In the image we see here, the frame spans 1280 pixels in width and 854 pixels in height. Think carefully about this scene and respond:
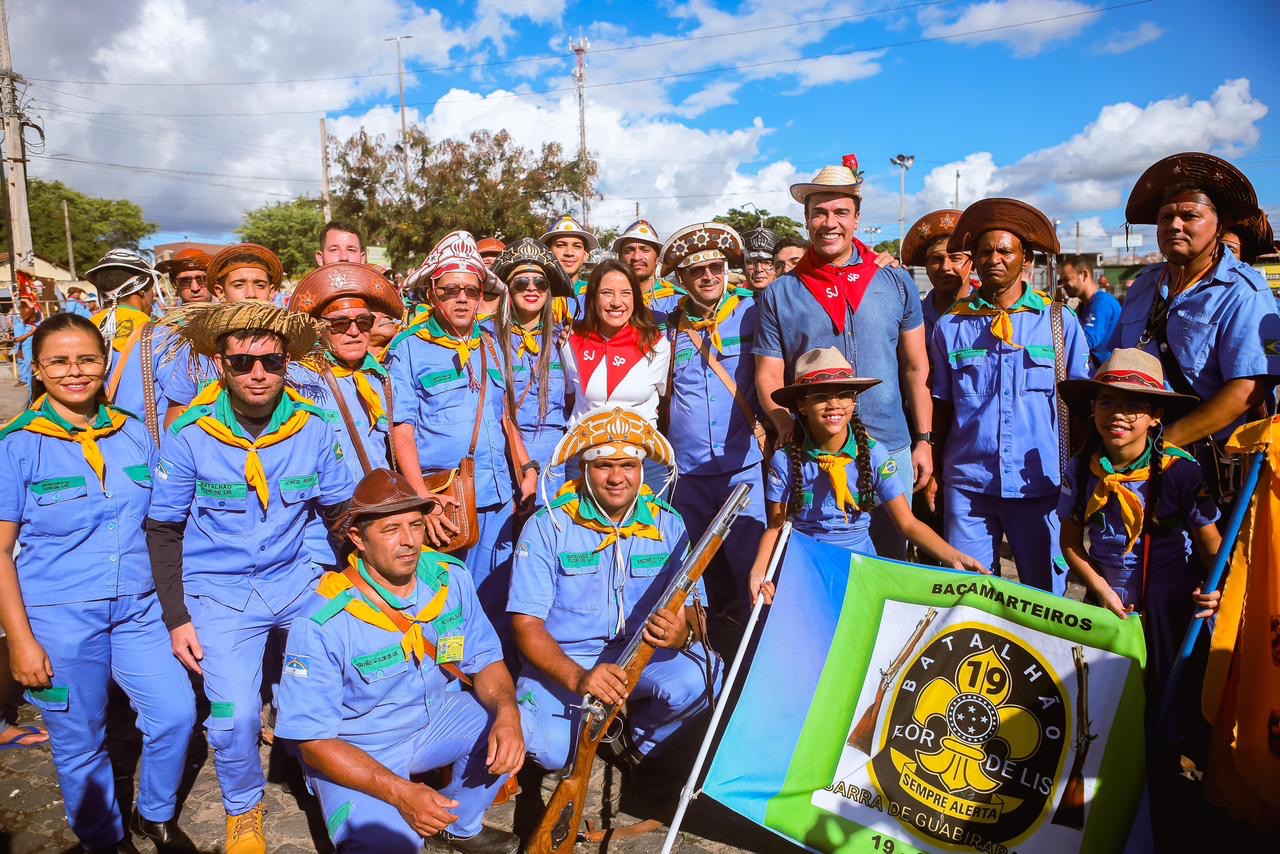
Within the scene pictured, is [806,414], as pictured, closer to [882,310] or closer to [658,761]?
[882,310]

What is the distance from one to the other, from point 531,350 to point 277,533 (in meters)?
2.05

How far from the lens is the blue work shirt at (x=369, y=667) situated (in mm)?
3094

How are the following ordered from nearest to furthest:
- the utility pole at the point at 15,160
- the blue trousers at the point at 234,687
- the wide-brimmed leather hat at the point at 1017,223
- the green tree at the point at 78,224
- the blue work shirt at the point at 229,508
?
the blue trousers at the point at 234,687, the blue work shirt at the point at 229,508, the wide-brimmed leather hat at the point at 1017,223, the utility pole at the point at 15,160, the green tree at the point at 78,224

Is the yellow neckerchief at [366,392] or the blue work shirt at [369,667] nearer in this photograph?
the blue work shirt at [369,667]

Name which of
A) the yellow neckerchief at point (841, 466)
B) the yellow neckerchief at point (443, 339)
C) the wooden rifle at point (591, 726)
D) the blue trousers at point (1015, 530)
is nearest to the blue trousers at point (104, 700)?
the wooden rifle at point (591, 726)

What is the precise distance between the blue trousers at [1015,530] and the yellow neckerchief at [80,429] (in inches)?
156

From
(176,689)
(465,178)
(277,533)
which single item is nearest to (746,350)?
(277,533)

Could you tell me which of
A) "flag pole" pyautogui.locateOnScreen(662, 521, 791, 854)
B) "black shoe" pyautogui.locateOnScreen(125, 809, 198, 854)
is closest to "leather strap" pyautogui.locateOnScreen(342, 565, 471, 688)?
"flag pole" pyautogui.locateOnScreen(662, 521, 791, 854)

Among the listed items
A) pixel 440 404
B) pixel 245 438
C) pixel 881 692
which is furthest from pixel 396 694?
pixel 881 692

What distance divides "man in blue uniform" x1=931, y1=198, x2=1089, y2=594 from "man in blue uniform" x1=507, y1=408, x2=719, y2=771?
5.06ft

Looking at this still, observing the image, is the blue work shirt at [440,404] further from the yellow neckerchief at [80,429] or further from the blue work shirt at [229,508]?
the yellow neckerchief at [80,429]

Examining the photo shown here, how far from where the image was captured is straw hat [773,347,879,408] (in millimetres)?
3744

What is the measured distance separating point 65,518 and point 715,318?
3430 mm

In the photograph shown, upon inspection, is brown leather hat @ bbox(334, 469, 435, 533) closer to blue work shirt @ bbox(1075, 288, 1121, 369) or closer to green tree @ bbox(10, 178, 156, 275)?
blue work shirt @ bbox(1075, 288, 1121, 369)
